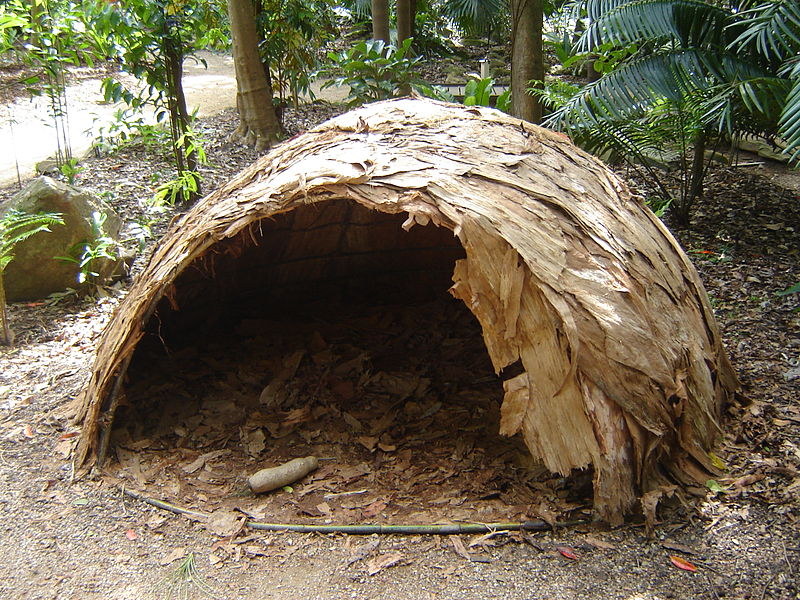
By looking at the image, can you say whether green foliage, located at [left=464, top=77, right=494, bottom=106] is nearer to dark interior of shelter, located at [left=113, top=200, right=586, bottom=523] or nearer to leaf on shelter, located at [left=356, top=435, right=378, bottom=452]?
dark interior of shelter, located at [left=113, top=200, right=586, bottom=523]

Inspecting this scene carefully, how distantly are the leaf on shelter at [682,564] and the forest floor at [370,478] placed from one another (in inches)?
0.8

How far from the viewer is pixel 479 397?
357cm

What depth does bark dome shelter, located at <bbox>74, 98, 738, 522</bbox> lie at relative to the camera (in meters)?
2.42

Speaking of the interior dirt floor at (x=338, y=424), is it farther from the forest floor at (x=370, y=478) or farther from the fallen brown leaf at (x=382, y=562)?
the fallen brown leaf at (x=382, y=562)

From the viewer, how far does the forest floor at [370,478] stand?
89.6 inches

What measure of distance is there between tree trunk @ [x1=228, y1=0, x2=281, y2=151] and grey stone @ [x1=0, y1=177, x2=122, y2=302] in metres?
1.96

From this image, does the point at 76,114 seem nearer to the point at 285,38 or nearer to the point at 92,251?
the point at 285,38

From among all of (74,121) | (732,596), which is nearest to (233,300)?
(732,596)

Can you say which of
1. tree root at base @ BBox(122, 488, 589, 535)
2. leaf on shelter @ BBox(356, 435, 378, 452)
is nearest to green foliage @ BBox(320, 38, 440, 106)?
leaf on shelter @ BBox(356, 435, 378, 452)

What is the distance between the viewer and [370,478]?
2.95m

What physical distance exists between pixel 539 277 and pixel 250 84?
4217 mm

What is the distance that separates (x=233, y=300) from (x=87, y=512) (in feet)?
6.16

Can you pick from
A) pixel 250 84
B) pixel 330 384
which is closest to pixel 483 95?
pixel 250 84

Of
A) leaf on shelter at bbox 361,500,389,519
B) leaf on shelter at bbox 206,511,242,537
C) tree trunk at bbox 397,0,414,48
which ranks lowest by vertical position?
leaf on shelter at bbox 361,500,389,519
